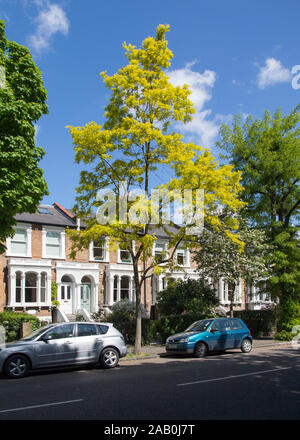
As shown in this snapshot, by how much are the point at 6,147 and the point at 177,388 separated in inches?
382

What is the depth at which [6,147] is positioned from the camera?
14.6 metres

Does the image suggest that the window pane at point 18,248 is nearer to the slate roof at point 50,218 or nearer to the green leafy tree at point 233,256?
the slate roof at point 50,218

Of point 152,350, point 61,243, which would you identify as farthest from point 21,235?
point 152,350

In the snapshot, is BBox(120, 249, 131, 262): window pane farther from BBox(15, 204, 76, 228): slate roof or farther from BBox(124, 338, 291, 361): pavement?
BBox(124, 338, 291, 361): pavement

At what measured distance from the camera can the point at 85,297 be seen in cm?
3130

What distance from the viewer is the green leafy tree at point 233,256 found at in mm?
23812

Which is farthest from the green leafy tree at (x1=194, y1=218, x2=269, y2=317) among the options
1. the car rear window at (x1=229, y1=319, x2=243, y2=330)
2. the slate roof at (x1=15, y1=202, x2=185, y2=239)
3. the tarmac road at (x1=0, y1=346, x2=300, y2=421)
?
the tarmac road at (x1=0, y1=346, x2=300, y2=421)

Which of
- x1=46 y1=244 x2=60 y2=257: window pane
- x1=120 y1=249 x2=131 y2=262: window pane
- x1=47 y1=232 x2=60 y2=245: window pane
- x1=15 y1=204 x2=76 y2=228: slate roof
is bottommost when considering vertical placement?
x1=120 y1=249 x2=131 y2=262: window pane

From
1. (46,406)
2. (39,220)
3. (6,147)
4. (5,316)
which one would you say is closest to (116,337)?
(46,406)

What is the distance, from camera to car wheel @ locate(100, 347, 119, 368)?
14023 millimetres

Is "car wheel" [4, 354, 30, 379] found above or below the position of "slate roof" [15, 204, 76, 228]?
below

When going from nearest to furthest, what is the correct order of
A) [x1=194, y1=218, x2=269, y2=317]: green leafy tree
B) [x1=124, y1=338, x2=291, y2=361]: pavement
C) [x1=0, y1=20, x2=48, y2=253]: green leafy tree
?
[x1=0, y1=20, x2=48, y2=253]: green leafy tree < [x1=124, y1=338, x2=291, y2=361]: pavement < [x1=194, y1=218, x2=269, y2=317]: green leafy tree
